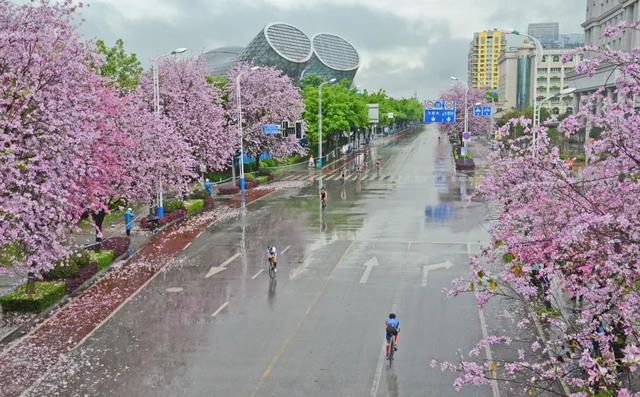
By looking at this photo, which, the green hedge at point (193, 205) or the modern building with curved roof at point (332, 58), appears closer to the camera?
the green hedge at point (193, 205)

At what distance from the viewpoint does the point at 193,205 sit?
4322 cm

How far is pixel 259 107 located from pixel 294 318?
42.0 meters

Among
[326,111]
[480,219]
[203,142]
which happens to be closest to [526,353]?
[480,219]

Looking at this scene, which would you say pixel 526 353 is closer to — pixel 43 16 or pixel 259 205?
pixel 43 16

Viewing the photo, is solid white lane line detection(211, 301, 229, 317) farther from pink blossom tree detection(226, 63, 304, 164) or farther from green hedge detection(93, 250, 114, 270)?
pink blossom tree detection(226, 63, 304, 164)

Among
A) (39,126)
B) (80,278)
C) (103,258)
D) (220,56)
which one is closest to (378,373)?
(39,126)

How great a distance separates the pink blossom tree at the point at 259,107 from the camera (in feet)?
201

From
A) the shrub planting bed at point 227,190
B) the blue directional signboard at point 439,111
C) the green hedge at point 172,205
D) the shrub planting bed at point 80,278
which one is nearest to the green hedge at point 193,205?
the green hedge at point 172,205

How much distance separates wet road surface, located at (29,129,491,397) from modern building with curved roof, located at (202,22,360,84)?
8800cm

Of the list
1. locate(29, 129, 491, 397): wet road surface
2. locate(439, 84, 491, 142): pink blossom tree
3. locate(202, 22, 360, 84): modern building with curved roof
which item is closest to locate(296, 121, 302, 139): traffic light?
locate(29, 129, 491, 397): wet road surface

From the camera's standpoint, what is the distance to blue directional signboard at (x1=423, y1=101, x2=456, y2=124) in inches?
3346

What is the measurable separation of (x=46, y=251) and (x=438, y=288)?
13576 mm

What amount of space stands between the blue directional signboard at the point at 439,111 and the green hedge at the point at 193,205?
153 feet

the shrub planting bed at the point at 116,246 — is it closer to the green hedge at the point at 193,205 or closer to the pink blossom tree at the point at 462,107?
the green hedge at the point at 193,205
